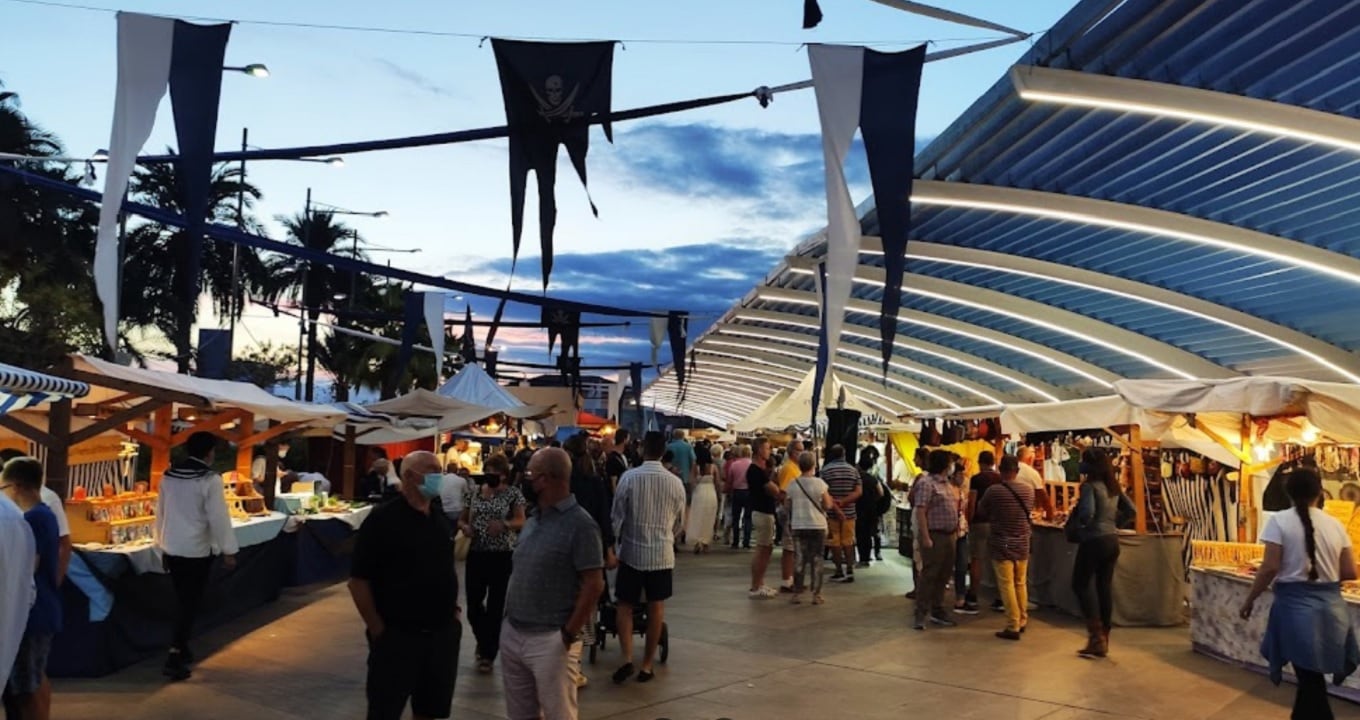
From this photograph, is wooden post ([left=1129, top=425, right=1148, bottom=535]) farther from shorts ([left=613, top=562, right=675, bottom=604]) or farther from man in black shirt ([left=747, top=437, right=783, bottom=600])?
shorts ([left=613, top=562, right=675, bottom=604])

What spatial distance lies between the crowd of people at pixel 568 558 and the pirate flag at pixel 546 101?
2.03 m

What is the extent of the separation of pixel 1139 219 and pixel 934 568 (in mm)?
6542

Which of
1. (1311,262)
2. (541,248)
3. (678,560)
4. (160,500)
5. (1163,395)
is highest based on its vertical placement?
(1311,262)

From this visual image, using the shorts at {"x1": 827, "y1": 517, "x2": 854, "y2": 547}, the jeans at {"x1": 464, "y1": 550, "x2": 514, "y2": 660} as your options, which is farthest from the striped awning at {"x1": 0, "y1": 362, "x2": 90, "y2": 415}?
the shorts at {"x1": 827, "y1": 517, "x2": 854, "y2": 547}

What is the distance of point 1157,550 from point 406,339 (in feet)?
42.0

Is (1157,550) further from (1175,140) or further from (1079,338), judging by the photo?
(1079,338)

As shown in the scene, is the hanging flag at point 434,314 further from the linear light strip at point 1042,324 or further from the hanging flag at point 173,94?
the hanging flag at point 173,94

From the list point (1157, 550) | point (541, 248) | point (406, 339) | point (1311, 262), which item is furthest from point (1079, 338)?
point (541, 248)

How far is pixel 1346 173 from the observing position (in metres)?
11.7

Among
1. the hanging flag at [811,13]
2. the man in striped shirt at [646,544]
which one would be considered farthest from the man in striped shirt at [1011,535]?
the hanging flag at [811,13]

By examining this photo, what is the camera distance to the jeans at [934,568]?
1023 centimetres

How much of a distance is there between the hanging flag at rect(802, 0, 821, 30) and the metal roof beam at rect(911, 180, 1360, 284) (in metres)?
7.98

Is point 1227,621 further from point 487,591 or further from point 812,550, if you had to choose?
point 487,591

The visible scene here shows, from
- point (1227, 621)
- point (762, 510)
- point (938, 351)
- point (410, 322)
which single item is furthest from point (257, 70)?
point (938, 351)
